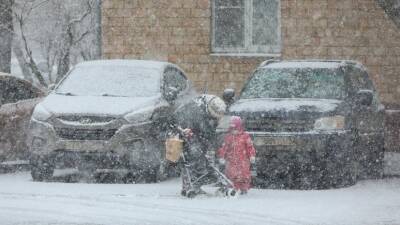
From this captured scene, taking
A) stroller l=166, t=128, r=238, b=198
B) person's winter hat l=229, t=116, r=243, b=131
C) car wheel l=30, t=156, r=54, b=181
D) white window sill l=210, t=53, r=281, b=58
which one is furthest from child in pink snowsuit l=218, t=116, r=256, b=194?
white window sill l=210, t=53, r=281, b=58

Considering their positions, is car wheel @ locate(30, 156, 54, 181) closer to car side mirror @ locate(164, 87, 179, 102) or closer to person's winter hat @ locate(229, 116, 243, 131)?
car side mirror @ locate(164, 87, 179, 102)

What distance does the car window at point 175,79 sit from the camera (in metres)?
15.7

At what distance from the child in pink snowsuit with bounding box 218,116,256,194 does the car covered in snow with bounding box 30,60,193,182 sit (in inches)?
44.8

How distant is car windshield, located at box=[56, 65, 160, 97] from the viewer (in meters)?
14.9

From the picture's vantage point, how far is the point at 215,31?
815 inches

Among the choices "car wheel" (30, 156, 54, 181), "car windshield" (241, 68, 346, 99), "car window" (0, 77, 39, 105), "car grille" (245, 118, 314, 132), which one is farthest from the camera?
"car window" (0, 77, 39, 105)

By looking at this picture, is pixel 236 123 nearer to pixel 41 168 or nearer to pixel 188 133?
pixel 188 133

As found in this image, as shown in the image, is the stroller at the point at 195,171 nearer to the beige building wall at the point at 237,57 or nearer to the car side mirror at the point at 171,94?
the car side mirror at the point at 171,94

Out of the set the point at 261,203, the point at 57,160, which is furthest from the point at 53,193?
the point at 261,203

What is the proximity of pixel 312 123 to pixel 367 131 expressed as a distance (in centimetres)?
172

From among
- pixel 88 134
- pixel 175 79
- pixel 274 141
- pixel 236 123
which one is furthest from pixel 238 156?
pixel 175 79

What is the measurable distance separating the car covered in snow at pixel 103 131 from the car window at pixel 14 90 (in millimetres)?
1469

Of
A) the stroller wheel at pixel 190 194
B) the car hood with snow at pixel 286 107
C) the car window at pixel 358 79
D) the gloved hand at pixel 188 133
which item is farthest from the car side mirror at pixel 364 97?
the stroller wheel at pixel 190 194

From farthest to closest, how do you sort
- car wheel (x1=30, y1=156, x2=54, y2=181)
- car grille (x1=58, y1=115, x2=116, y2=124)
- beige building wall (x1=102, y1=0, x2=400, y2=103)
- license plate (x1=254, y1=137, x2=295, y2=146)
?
beige building wall (x1=102, y1=0, x2=400, y2=103) < car wheel (x1=30, y1=156, x2=54, y2=181) < car grille (x1=58, y1=115, x2=116, y2=124) < license plate (x1=254, y1=137, x2=295, y2=146)
